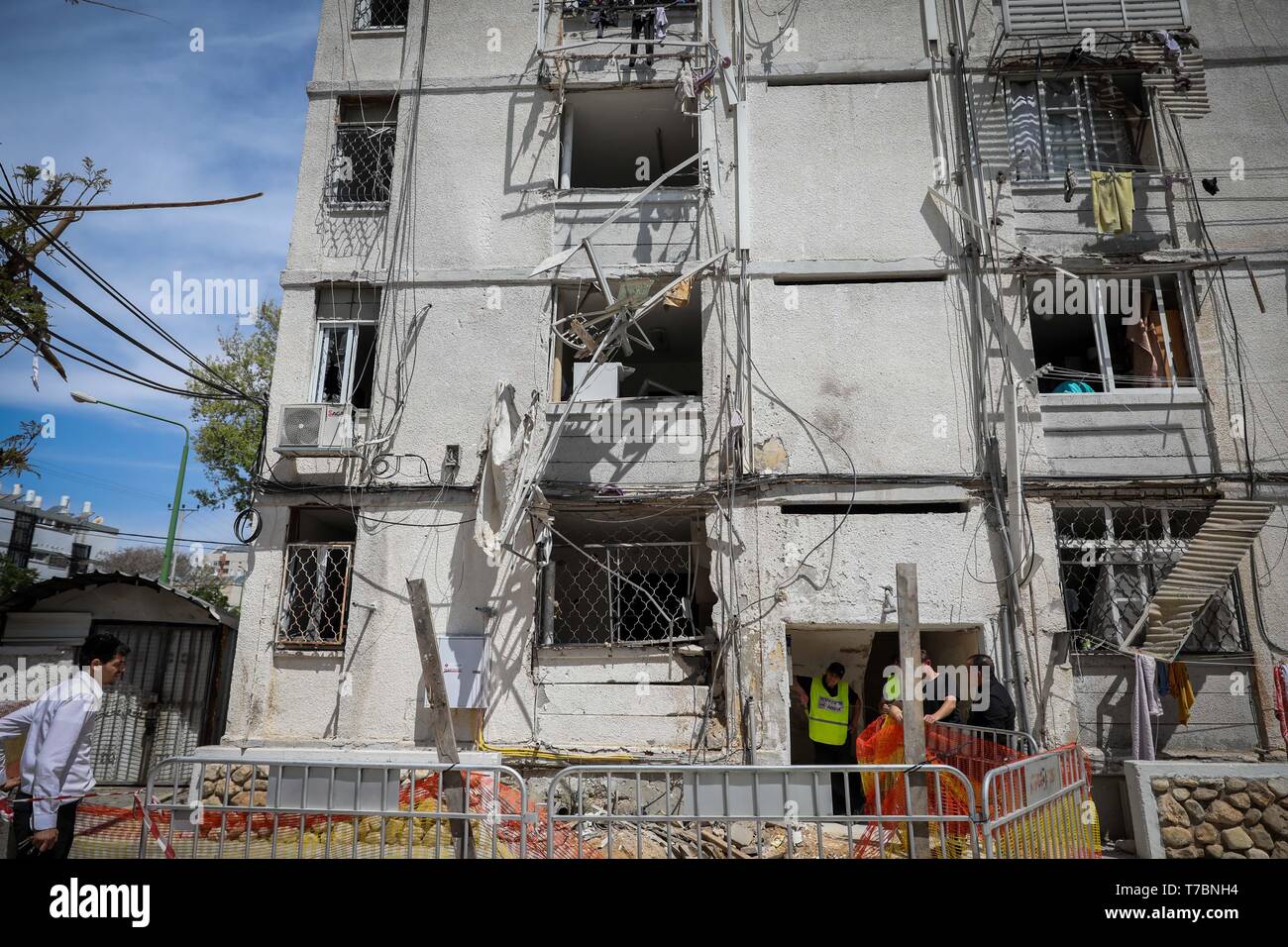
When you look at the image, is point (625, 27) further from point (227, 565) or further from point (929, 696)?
point (227, 565)

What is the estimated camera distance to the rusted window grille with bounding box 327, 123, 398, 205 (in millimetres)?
11625

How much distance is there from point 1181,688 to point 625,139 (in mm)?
10507

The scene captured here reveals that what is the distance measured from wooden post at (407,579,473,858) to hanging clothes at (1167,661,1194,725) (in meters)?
7.89

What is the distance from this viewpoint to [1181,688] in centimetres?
898

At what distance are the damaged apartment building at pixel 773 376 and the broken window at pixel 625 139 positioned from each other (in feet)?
0.38

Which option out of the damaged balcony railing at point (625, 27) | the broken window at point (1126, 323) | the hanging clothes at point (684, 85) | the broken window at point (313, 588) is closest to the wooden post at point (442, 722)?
the broken window at point (313, 588)

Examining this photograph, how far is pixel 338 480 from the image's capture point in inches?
408

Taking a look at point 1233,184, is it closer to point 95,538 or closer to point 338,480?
point 338,480

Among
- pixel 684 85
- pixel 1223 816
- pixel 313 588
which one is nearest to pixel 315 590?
pixel 313 588

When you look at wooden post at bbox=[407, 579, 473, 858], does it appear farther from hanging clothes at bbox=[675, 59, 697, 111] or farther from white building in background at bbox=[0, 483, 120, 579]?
white building in background at bbox=[0, 483, 120, 579]

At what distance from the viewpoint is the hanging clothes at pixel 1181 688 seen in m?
8.94

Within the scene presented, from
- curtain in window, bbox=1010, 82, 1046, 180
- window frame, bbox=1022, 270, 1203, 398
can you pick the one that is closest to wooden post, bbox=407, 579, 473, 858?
window frame, bbox=1022, 270, 1203, 398
